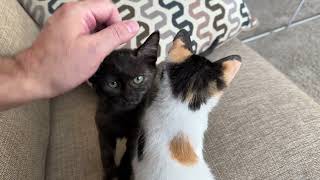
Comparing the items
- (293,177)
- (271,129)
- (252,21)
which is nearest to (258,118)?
(271,129)

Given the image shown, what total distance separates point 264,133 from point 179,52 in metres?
0.27

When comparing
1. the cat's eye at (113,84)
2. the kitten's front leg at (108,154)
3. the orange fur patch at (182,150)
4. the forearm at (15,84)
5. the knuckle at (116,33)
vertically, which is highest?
the forearm at (15,84)

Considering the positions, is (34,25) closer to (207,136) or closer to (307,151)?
(207,136)

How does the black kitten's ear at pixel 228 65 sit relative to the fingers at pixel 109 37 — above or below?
below

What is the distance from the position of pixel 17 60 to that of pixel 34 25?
48 cm

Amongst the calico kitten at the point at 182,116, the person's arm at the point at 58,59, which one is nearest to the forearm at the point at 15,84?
the person's arm at the point at 58,59

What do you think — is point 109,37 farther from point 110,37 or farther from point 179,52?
point 179,52

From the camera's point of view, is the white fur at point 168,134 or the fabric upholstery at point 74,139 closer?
the white fur at point 168,134

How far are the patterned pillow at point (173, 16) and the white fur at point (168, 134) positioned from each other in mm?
328

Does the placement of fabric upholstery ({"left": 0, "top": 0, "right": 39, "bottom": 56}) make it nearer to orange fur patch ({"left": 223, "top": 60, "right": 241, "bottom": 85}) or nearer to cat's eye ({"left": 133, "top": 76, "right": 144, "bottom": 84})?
cat's eye ({"left": 133, "top": 76, "right": 144, "bottom": 84})

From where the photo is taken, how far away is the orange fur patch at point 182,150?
2.20ft

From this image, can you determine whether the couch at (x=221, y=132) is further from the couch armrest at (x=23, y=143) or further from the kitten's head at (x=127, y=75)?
the kitten's head at (x=127, y=75)

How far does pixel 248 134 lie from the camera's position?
83 cm

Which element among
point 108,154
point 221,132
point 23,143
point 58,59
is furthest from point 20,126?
point 221,132
